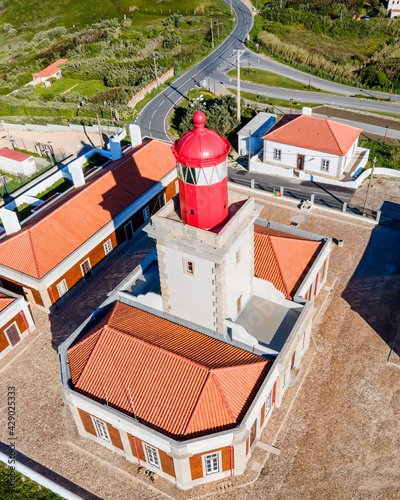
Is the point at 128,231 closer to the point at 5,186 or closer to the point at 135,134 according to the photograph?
the point at 135,134

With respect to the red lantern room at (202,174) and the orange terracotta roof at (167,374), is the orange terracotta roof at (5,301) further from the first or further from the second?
the red lantern room at (202,174)

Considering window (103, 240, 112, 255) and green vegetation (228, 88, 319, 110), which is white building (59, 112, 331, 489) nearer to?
window (103, 240, 112, 255)

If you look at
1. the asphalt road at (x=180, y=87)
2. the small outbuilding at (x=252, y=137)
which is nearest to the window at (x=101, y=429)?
the small outbuilding at (x=252, y=137)

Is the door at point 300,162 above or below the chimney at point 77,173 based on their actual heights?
below

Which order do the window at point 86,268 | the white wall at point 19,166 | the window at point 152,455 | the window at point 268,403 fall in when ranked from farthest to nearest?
the white wall at point 19,166
the window at point 86,268
the window at point 268,403
the window at point 152,455

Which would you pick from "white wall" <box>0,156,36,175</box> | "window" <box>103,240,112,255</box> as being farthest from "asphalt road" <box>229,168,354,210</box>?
"white wall" <box>0,156,36,175</box>

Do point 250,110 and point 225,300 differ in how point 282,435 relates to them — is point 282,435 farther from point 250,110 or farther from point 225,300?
point 250,110
